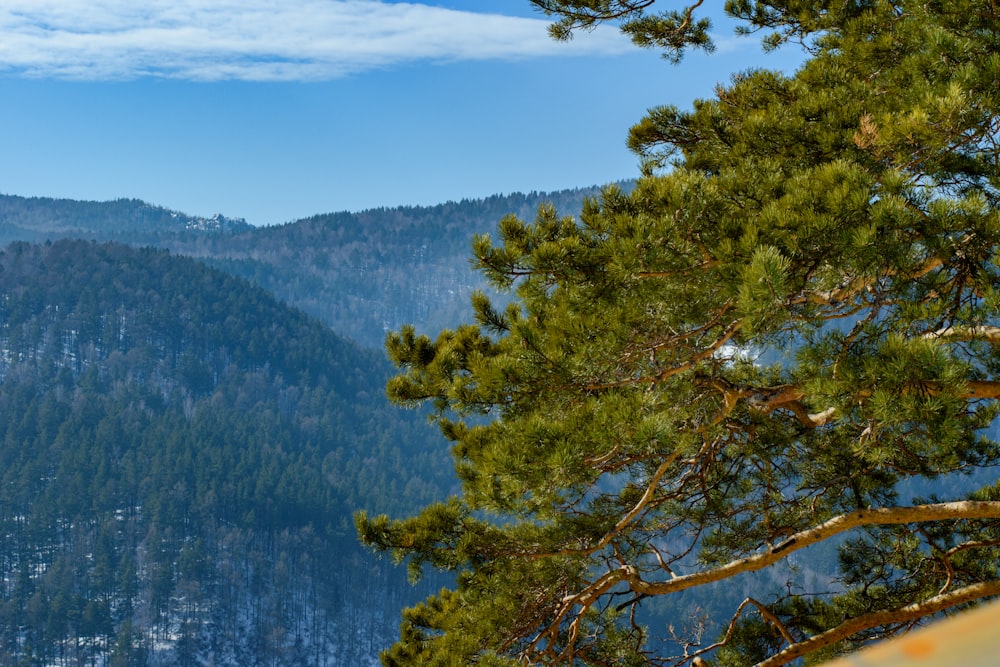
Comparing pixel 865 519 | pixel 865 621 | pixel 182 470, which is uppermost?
pixel 865 519

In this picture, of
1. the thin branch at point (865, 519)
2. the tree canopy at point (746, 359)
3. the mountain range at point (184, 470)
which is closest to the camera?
the tree canopy at point (746, 359)

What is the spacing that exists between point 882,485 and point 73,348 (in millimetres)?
163230

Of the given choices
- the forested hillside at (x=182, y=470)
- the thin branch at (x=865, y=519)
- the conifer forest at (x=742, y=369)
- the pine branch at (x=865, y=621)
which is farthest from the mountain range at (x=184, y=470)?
the thin branch at (x=865, y=519)

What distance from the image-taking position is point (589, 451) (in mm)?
4461

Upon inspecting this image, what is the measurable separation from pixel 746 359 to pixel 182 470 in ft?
386

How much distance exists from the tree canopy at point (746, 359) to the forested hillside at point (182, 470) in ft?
293

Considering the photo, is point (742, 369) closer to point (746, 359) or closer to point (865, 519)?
point (746, 359)

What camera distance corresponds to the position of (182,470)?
113938mm

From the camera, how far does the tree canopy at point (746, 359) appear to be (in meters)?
3.86

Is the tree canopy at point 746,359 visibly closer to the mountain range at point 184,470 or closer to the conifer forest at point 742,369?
the conifer forest at point 742,369

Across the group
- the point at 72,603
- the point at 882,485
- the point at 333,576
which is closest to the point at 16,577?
the point at 72,603

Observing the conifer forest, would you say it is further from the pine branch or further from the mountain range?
the mountain range

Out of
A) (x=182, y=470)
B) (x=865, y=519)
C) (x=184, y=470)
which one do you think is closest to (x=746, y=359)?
(x=865, y=519)

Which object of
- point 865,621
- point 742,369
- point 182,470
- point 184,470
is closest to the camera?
point 865,621
